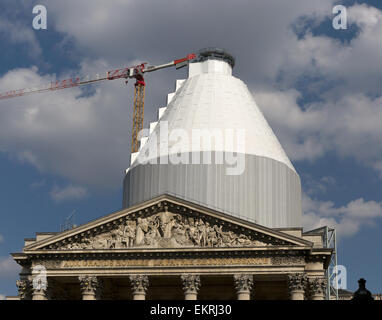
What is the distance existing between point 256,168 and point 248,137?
14.5 feet

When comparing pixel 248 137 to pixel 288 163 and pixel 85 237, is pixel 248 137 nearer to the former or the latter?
pixel 288 163

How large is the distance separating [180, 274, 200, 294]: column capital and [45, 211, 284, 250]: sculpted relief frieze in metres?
2.71

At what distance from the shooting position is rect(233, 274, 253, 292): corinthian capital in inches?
2200

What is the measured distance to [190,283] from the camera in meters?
56.6

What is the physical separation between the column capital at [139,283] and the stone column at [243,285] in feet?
25.1

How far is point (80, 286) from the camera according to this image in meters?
61.0

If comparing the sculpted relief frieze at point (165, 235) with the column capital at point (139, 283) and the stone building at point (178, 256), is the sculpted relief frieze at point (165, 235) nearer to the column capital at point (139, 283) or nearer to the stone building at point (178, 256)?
the stone building at point (178, 256)

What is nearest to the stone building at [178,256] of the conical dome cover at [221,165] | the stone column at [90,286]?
the stone column at [90,286]

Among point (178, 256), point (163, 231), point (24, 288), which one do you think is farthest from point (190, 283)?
point (24, 288)

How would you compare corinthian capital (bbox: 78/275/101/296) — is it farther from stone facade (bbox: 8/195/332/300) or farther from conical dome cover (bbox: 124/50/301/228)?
conical dome cover (bbox: 124/50/301/228)

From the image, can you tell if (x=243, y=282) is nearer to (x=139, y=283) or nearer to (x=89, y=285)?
(x=139, y=283)

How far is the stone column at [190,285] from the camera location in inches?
2213

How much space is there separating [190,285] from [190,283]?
7.0 inches
